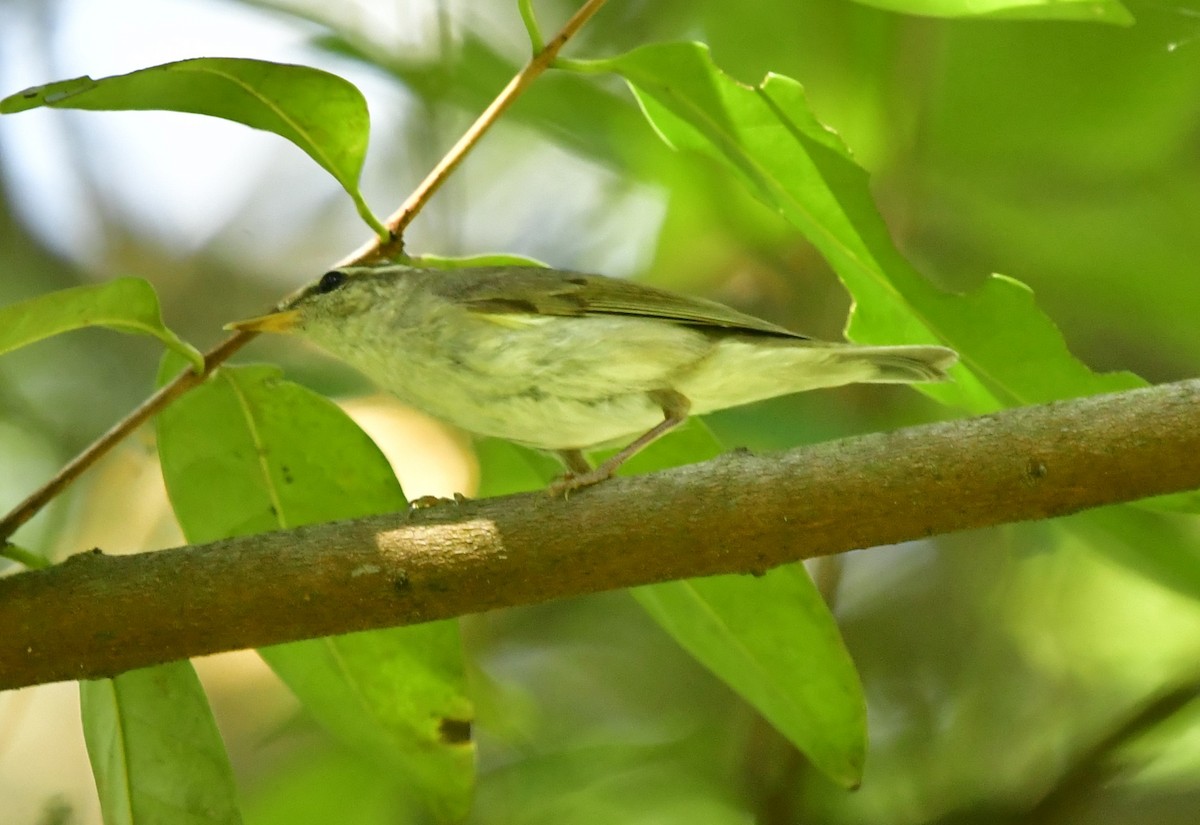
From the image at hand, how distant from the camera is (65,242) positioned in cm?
605

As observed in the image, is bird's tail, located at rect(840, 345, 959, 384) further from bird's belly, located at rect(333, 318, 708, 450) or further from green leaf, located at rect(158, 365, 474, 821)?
green leaf, located at rect(158, 365, 474, 821)

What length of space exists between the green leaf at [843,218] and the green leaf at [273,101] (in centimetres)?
53

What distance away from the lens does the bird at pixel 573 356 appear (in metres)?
3.12

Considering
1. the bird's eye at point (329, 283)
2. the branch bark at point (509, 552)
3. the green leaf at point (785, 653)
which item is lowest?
the green leaf at point (785, 653)

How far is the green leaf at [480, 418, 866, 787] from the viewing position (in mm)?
2799

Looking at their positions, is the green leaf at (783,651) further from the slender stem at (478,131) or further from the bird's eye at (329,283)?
the bird's eye at (329,283)

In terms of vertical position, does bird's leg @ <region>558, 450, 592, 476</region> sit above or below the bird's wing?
below

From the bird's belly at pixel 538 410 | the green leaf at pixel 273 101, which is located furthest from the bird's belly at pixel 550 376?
the green leaf at pixel 273 101

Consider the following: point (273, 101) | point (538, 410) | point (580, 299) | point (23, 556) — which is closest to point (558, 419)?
point (538, 410)

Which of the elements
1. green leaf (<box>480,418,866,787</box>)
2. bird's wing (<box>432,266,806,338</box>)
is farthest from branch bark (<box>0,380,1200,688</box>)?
bird's wing (<box>432,266,806,338</box>)

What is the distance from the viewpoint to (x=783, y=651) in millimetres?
2859

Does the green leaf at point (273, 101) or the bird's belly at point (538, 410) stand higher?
the green leaf at point (273, 101)

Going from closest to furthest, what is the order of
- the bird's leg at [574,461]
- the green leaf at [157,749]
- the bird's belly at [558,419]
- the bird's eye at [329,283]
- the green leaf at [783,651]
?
the green leaf at [157,749] < the green leaf at [783,651] < the bird's belly at [558,419] < the bird's leg at [574,461] < the bird's eye at [329,283]

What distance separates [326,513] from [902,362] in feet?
4.54
